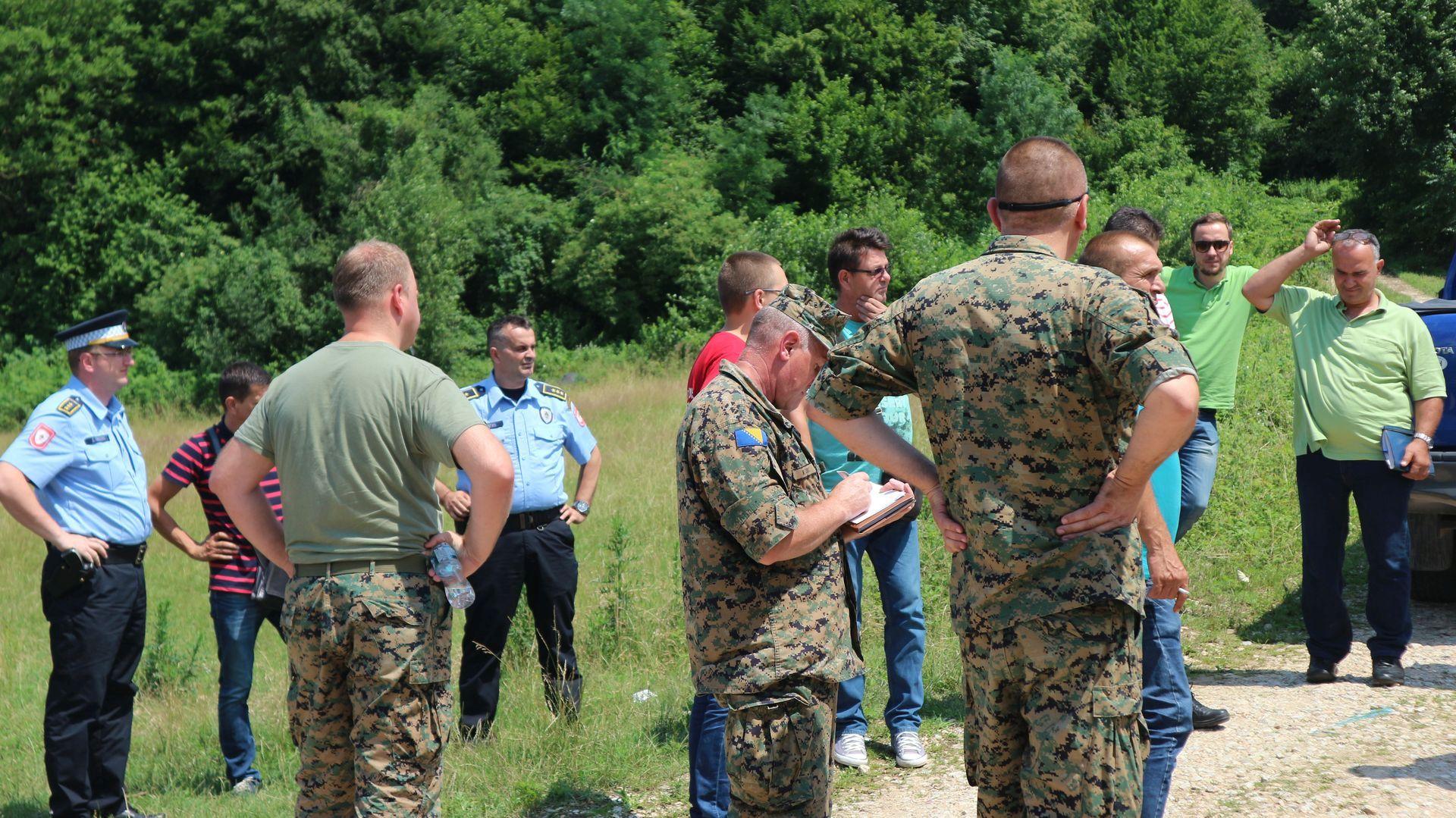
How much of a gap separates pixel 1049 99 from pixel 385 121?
62.5 ft

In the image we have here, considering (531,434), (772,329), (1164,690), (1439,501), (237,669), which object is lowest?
(237,669)

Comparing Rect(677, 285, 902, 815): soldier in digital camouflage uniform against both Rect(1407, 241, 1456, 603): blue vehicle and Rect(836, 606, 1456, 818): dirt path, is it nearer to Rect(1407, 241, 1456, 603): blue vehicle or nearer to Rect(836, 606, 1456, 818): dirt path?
Rect(836, 606, 1456, 818): dirt path

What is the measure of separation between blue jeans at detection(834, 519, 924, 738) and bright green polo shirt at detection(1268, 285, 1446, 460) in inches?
88.6

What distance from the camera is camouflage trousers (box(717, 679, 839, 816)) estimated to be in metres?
3.22

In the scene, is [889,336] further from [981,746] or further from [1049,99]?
[1049,99]

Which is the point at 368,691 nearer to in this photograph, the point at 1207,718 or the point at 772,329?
the point at 772,329

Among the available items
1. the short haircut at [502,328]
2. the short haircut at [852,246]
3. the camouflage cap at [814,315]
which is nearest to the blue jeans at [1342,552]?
the short haircut at [852,246]

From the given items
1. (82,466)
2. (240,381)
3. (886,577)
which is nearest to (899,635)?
(886,577)

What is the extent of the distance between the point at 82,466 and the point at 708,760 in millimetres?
2951

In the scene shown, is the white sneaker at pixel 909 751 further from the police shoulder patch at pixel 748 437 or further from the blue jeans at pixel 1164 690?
the police shoulder patch at pixel 748 437

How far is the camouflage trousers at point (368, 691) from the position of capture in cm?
329

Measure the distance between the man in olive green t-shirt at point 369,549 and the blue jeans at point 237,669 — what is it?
2.47 meters

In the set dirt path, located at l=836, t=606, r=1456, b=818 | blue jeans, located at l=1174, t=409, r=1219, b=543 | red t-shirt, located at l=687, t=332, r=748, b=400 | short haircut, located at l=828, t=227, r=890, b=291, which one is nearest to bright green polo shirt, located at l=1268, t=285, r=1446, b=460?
blue jeans, located at l=1174, t=409, r=1219, b=543

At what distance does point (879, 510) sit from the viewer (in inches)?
131
